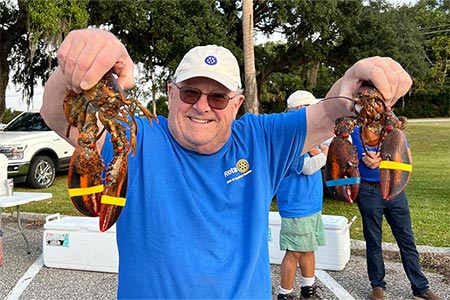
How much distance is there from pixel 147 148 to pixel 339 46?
2256 cm

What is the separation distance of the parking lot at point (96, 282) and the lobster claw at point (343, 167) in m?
3.79

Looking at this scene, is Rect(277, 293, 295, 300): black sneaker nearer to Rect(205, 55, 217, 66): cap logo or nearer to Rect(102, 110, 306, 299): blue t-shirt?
Rect(102, 110, 306, 299): blue t-shirt

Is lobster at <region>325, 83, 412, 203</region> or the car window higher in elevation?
the car window

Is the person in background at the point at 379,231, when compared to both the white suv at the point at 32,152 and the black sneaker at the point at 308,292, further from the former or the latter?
the white suv at the point at 32,152

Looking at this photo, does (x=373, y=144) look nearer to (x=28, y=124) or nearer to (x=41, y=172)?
(x=41, y=172)

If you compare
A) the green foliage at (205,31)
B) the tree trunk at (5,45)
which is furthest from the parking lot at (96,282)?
the tree trunk at (5,45)

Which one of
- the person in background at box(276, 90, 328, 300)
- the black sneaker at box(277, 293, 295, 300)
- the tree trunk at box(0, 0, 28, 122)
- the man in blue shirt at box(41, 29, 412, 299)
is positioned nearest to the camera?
the man in blue shirt at box(41, 29, 412, 299)

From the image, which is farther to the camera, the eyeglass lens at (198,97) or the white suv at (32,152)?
the white suv at (32,152)

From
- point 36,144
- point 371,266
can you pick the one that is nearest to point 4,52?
point 36,144

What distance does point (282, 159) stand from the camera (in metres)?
2.22

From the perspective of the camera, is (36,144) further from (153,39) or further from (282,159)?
(282,159)

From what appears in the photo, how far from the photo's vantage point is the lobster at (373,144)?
1.76 metres

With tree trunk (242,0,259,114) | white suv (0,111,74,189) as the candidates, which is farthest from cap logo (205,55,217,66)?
tree trunk (242,0,259,114)

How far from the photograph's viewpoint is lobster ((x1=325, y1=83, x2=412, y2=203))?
1.76m
